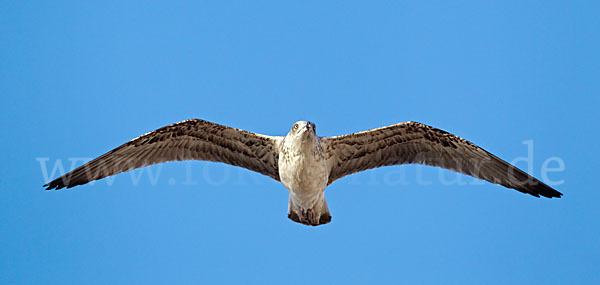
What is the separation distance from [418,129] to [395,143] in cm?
54

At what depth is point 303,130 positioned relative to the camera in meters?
12.3

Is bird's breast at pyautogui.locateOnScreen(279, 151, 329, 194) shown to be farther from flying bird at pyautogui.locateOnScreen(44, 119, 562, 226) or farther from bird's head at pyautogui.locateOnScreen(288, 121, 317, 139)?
bird's head at pyautogui.locateOnScreen(288, 121, 317, 139)

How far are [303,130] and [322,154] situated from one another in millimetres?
859

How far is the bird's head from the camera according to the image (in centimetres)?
1230

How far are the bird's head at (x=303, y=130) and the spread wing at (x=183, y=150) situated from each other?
821mm

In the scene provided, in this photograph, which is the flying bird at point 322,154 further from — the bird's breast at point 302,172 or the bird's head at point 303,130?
the bird's head at point 303,130

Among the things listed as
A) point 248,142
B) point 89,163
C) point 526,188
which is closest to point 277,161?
point 248,142

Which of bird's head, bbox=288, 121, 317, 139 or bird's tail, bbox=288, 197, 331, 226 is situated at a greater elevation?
bird's head, bbox=288, 121, 317, 139

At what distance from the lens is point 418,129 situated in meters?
13.2

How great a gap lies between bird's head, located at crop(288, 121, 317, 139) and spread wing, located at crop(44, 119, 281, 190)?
0.82 m

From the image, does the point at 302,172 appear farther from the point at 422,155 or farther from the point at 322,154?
the point at 422,155

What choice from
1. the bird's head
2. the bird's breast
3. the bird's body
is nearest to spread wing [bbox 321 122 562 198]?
the bird's body

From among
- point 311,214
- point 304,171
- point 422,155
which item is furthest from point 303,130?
point 422,155

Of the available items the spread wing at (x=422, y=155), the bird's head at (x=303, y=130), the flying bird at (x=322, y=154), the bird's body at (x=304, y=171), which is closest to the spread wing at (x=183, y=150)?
the flying bird at (x=322, y=154)
